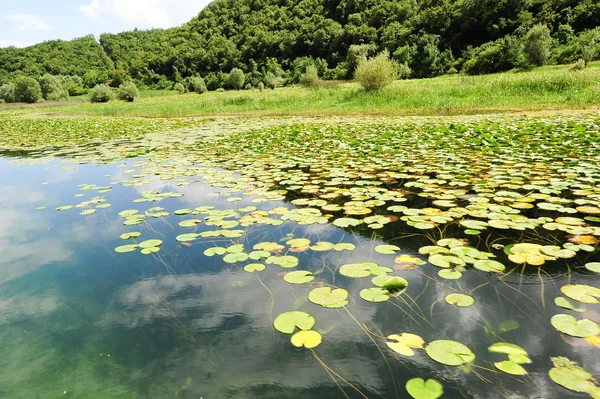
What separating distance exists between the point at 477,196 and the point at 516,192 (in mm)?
395

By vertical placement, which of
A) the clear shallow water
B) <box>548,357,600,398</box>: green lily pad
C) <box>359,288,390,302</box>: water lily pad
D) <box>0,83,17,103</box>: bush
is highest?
<box>0,83,17,103</box>: bush

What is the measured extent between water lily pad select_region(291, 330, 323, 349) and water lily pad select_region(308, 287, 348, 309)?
0.20m

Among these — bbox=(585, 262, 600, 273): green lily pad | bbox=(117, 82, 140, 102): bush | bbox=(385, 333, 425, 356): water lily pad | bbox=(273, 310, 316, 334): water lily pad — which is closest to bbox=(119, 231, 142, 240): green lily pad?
bbox=(273, 310, 316, 334): water lily pad

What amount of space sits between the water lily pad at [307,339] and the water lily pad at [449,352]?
42 centimetres

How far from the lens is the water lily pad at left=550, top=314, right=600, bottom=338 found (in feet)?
4.13

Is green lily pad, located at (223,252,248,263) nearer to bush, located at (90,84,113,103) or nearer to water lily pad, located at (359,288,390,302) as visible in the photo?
water lily pad, located at (359,288,390,302)

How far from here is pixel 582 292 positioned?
1521mm

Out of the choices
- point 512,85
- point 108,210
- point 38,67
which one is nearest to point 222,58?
point 38,67

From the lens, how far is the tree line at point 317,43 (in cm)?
4016

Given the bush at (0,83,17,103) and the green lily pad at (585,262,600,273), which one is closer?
the green lily pad at (585,262,600,273)

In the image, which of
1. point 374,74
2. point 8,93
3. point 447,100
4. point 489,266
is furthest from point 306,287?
point 8,93

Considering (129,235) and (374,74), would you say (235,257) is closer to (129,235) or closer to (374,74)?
(129,235)

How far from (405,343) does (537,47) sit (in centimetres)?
3937

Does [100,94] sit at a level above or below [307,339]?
above
